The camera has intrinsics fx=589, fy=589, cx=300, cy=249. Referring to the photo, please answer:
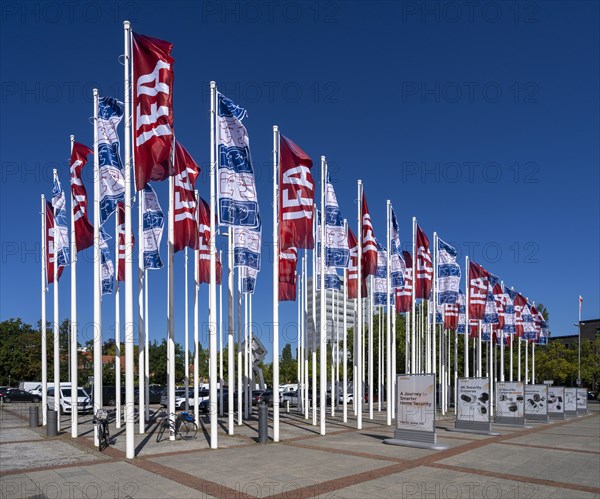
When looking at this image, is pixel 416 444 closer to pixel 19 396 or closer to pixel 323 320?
pixel 323 320

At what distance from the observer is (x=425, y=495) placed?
11.6m

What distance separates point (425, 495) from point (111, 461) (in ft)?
26.6

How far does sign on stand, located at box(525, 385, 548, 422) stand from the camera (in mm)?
31078

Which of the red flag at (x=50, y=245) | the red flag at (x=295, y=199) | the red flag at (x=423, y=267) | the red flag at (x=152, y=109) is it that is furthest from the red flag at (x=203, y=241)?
the red flag at (x=423, y=267)

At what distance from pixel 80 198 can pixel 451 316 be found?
73.7ft

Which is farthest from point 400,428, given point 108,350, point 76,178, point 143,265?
point 108,350

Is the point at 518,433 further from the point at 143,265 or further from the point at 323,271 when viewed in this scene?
the point at 143,265

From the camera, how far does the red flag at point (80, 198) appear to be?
2014 cm

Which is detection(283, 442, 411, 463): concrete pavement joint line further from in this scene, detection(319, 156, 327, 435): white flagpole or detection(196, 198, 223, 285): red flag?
detection(196, 198, 223, 285): red flag

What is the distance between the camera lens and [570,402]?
37.6 metres

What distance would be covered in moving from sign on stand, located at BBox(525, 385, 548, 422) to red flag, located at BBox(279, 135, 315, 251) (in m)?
18.5

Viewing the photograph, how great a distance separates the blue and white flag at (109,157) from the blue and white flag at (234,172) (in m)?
3.04

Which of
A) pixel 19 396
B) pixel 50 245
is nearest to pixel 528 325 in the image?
pixel 50 245

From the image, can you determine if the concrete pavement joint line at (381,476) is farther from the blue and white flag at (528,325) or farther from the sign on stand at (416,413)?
the blue and white flag at (528,325)
